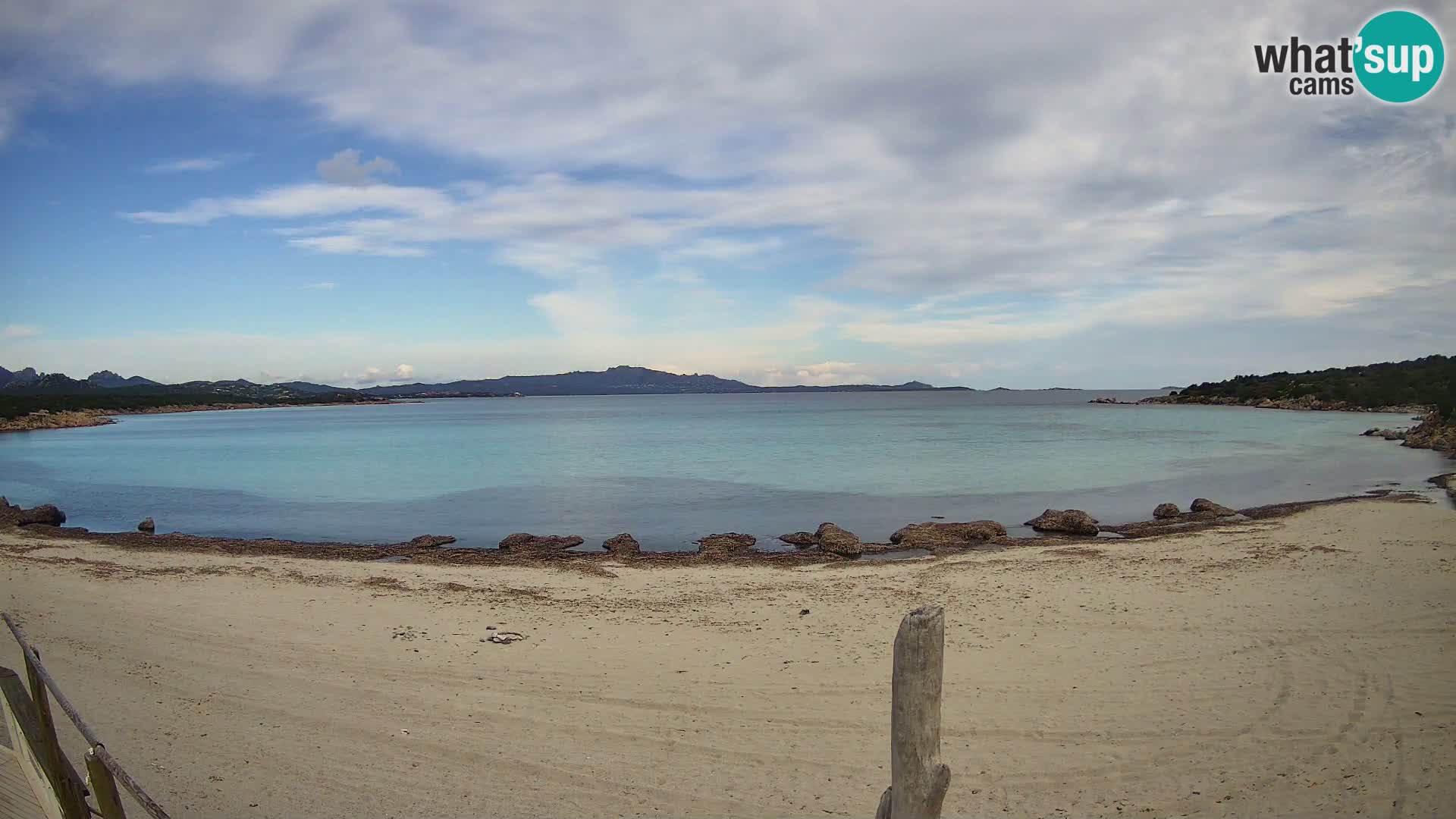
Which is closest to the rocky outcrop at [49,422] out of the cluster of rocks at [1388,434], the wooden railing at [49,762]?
the wooden railing at [49,762]

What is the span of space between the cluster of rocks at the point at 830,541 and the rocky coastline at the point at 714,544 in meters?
0.02

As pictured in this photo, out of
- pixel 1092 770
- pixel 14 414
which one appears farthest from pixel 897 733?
pixel 14 414

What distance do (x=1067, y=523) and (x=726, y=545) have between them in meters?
8.93

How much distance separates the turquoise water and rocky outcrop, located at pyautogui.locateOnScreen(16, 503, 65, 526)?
1.23 m

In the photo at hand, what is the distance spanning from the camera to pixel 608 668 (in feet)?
28.3

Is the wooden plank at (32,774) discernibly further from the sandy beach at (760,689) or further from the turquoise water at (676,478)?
the turquoise water at (676,478)

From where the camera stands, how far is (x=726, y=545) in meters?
18.1

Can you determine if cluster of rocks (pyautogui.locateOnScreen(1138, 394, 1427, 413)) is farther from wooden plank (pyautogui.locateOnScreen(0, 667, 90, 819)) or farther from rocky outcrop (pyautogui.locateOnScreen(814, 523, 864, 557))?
wooden plank (pyautogui.locateOnScreen(0, 667, 90, 819))

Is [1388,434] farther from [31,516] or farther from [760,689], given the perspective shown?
[31,516]

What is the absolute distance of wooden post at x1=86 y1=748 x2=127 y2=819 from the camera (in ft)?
12.4

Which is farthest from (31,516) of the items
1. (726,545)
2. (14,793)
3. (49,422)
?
(49,422)

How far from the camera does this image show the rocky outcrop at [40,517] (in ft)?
70.0

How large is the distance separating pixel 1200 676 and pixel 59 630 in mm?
13829

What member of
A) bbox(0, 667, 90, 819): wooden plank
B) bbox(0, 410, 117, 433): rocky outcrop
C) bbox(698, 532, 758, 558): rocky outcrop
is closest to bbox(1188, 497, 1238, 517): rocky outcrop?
bbox(698, 532, 758, 558): rocky outcrop
